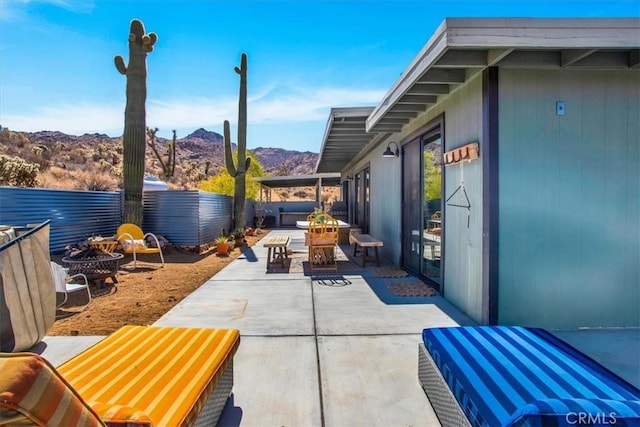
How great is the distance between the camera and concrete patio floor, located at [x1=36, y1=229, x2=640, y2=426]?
2.31 meters

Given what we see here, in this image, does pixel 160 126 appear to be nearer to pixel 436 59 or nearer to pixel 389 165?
pixel 389 165

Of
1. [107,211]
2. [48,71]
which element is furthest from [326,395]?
[48,71]

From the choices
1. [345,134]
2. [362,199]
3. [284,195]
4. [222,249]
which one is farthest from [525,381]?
[284,195]

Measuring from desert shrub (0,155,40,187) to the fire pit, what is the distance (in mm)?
10790

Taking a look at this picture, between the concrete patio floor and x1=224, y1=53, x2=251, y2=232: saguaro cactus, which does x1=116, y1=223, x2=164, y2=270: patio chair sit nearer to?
the concrete patio floor

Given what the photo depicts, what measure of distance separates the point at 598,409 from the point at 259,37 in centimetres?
962

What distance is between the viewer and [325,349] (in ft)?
10.6

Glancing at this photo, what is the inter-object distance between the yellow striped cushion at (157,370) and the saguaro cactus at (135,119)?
6.73m

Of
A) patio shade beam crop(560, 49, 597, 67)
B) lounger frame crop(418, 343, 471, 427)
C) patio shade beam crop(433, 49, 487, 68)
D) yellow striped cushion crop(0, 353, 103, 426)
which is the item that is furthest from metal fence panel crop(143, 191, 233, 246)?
yellow striped cushion crop(0, 353, 103, 426)

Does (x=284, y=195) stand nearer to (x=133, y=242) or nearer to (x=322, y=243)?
(x=133, y=242)

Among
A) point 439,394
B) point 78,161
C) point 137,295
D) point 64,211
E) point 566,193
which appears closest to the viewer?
point 439,394

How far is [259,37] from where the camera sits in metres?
9.11

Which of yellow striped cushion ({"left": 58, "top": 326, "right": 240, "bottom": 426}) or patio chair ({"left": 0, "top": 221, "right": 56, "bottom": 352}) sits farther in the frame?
patio chair ({"left": 0, "top": 221, "right": 56, "bottom": 352})

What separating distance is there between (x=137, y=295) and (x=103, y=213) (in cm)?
407
